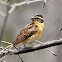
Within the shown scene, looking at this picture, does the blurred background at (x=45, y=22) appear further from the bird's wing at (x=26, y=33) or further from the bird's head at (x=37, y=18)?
the bird's wing at (x=26, y=33)

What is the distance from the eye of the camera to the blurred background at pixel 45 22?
10328 millimetres

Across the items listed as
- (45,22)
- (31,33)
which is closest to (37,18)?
(31,33)

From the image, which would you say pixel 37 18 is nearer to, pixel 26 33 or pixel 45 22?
pixel 26 33

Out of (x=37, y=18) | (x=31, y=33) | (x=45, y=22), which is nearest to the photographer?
(x=31, y=33)

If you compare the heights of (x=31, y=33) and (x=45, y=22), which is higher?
(x=31, y=33)

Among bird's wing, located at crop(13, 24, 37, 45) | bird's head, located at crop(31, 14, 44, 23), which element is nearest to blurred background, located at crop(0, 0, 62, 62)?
bird's head, located at crop(31, 14, 44, 23)

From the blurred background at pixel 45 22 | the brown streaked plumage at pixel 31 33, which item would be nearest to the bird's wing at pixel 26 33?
the brown streaked plumage at pixel 31 33

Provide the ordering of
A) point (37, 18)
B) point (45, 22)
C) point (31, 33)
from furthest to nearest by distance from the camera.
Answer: point (45, 22)
point (37, 18)
point (31, 33)

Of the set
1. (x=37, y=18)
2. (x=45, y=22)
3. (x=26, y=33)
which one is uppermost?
(x=37, y=18)

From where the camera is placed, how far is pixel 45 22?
11.0 metres

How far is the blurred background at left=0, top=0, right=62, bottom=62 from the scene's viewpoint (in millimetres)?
10328

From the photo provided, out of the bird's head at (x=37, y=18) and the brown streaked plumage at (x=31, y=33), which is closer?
the brown streaked plumage at (x=31, y=33)

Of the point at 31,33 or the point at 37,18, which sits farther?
the point at 37,18

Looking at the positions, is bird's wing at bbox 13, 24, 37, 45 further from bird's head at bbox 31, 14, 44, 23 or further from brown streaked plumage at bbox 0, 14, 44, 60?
bird's head at bbox 31, 14, 44, 23
